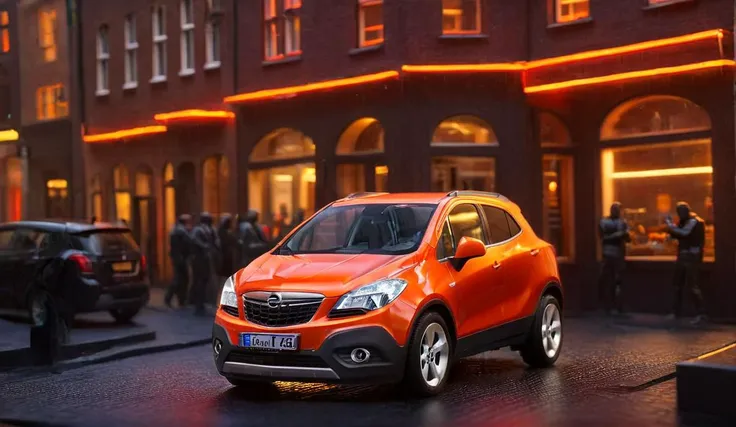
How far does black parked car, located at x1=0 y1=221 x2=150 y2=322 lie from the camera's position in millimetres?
15898

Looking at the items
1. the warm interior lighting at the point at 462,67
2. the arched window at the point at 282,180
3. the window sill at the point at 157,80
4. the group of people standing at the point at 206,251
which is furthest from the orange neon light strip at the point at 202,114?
the warm interior lighting at the point at 462,67

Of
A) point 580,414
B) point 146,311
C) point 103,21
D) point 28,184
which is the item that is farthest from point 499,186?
point 28,184

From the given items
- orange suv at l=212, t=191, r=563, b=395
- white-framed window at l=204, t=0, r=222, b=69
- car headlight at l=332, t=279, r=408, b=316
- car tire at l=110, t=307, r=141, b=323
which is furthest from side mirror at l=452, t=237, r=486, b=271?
white-framed window at l=204, t=0, r=222, b=69

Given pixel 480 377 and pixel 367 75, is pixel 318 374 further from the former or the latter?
pixel 367 75

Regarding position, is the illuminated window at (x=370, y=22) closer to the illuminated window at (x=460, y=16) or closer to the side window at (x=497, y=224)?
the illuminated window at (x=460, y=16)

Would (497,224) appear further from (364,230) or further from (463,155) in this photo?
(463,155)

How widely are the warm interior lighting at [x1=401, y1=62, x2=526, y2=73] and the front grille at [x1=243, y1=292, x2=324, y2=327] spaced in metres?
10.8

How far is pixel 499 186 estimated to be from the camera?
63.9 ft

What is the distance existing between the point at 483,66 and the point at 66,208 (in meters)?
15.6

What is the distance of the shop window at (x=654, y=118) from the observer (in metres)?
17.5

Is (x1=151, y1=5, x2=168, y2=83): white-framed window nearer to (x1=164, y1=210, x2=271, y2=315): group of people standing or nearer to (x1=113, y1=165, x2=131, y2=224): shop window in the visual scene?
(x1=113, y1=165, x2=131, y2=224): shop window

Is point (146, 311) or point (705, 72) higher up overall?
point (705, 72)

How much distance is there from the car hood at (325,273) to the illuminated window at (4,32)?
25.5 metres

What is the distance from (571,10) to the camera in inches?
748
